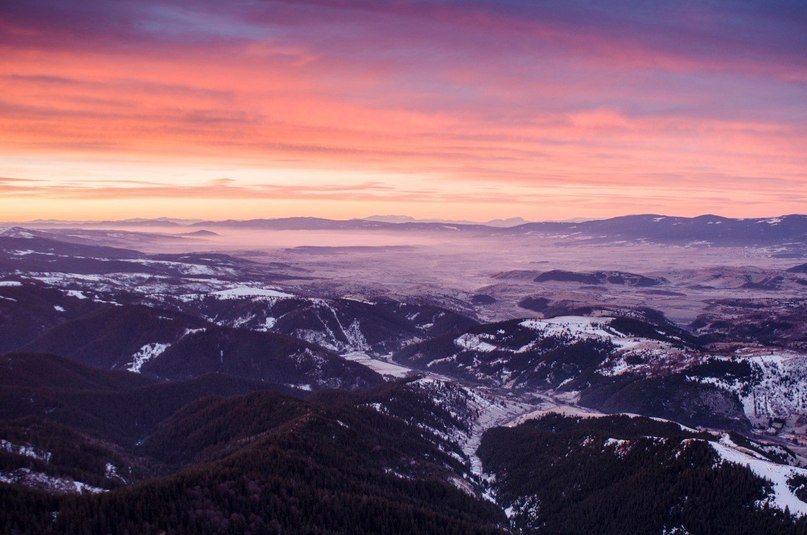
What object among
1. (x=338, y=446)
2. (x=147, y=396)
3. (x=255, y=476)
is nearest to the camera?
(x=255, y=476)

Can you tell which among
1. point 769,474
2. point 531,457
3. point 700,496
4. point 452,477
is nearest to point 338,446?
point 452,477

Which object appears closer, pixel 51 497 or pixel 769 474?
pixel 51 497

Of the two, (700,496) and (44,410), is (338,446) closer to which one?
(700,496)

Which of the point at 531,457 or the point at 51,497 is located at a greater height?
the point at 51,497

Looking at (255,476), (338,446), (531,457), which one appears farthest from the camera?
(531,457)

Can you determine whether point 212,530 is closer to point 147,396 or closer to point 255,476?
point 255,476

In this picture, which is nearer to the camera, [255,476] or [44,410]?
[255,476]

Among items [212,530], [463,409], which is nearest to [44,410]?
[212,530]

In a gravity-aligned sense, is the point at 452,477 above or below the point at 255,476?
below

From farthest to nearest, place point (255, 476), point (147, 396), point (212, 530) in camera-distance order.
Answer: point (147, 396) < point (255, 476) < point (212, 530)
